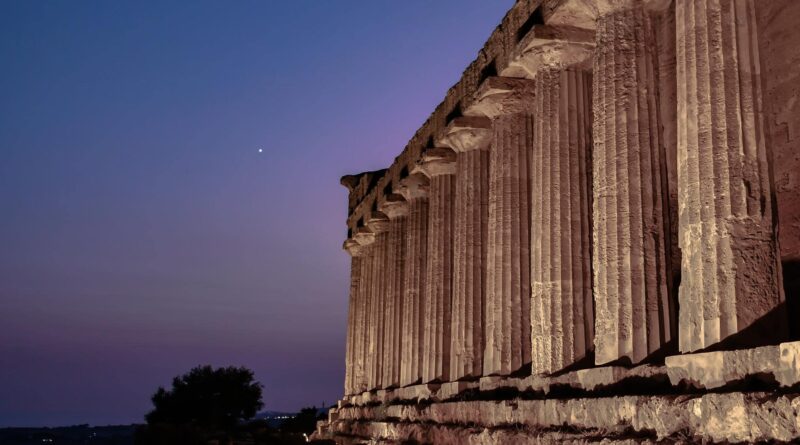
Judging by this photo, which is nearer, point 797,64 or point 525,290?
point 797,64

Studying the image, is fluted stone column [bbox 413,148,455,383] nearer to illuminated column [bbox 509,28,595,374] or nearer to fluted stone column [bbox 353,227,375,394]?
illuminated column [bbox 509,28,595,374]

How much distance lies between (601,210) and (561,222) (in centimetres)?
180

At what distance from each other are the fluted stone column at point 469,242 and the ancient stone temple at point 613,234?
0.04 metres

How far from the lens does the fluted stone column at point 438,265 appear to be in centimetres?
1853

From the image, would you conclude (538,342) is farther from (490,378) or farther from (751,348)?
(751,348)

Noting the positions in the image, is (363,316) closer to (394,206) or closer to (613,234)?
(394,206)

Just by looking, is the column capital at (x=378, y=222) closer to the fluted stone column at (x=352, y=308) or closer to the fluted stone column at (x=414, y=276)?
the fluted stone column at (x=414, y=276)

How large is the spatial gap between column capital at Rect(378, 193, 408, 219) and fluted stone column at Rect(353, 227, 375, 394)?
2.72 metres

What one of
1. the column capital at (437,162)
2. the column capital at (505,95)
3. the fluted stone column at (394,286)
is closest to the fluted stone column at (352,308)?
the fluted stone column at (394,286)

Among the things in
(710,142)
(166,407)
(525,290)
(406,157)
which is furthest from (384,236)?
(166,407)

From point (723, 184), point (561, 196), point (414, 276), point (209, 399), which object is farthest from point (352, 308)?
point (209, 399)

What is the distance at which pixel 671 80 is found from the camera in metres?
13.9

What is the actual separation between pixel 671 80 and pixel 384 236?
41.8ft

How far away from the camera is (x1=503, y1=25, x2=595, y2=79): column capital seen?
13.1m
